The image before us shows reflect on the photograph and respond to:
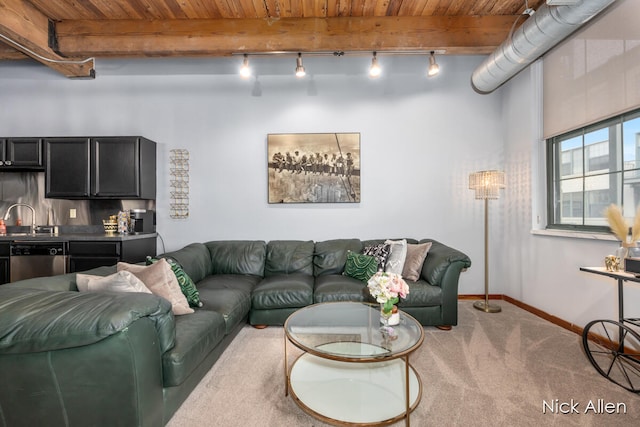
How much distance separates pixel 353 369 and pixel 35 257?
3606 mm

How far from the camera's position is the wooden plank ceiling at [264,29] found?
283 centimetres

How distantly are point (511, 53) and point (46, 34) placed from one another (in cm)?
489

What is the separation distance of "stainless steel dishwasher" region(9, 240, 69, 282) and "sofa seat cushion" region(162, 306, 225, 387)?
7.05 ft

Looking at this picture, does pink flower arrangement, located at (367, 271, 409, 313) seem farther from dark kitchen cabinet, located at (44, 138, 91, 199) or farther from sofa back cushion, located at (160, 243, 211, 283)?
dark kitchen cabinet, located at (44, 138, 91, 199)

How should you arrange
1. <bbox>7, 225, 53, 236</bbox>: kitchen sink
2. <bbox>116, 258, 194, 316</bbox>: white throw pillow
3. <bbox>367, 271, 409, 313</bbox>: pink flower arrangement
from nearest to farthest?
<bbox>367, 271, 409, 313</bbox>: pink flower arrangement
<bbox>116, 258, 194, 316</bbox>: white throw pillow
<bbox>7, 225, 53, 236</bbox>: kitchen sink

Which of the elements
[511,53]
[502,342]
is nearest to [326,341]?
[502,342]

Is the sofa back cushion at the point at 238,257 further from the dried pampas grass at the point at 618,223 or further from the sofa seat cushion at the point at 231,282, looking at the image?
the dried pampas grass at the point at 618,223

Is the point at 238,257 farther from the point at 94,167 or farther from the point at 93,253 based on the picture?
the point at 94,167

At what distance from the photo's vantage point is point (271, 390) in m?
1.79

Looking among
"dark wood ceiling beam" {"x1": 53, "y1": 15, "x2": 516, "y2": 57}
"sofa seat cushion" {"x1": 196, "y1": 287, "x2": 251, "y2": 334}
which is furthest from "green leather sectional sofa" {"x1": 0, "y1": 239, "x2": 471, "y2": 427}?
"dark wood ceiling beam" {"x1": 53, "y1": 15, "x2": 516, "y2": 57}

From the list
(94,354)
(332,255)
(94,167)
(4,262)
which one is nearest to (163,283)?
(94,354)

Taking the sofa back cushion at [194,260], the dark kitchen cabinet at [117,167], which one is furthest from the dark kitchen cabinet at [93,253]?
the dark kitchen cabinet at [117,167]

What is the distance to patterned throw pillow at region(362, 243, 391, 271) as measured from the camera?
297 centimetres

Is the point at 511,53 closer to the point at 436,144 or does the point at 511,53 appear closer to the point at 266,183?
the point at 436,144
